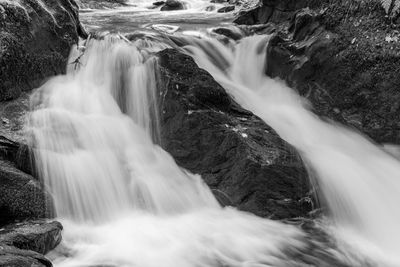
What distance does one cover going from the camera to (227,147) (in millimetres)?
6695

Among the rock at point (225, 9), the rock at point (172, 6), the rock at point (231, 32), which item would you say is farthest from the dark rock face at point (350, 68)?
the rock at point (172, 6)

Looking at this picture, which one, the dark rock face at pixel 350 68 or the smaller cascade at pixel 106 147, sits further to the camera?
the dark rock face at pixel 350 68

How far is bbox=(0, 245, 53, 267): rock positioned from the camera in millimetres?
3744

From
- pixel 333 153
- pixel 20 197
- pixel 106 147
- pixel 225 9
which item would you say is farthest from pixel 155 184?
pixel 225 9

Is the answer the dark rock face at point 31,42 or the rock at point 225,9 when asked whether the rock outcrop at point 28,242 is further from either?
the rock at point 225,9

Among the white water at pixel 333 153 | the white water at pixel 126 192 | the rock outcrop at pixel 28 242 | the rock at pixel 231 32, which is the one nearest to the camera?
the rock outcrop at pixel 28 242

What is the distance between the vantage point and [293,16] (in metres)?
10.6

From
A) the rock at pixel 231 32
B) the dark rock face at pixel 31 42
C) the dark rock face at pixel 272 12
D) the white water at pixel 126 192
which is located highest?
the dark rock face at pixel 272 12

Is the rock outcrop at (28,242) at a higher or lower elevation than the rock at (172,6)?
lower

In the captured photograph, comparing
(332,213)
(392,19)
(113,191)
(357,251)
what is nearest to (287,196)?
(332,213)

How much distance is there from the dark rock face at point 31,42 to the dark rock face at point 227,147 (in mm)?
2188

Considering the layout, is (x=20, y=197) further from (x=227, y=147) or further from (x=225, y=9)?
(x=225, y=9)

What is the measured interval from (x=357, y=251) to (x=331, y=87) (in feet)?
13.1

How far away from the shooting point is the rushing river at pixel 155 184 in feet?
17.9
